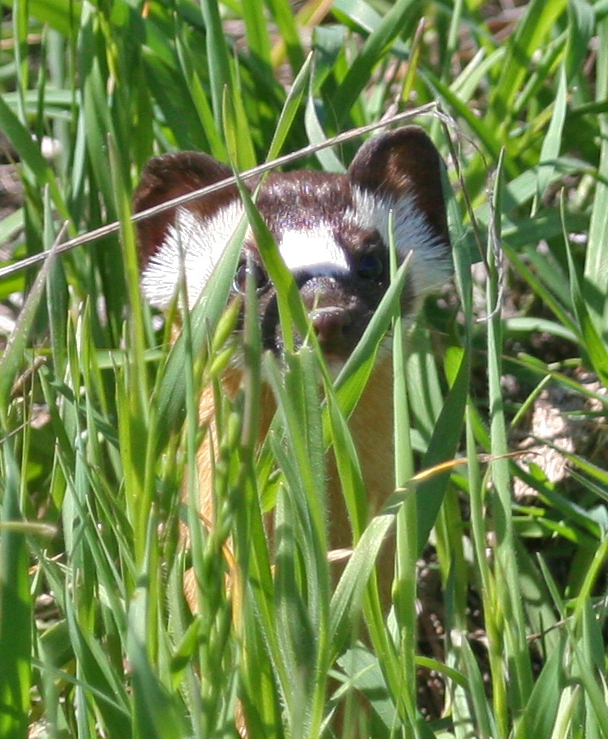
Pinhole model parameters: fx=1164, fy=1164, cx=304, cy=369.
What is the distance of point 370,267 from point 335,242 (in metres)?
A: 0.13

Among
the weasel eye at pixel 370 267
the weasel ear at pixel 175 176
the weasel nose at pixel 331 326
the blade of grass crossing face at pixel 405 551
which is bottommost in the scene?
the blade of grass crossing face at pixel 405 551

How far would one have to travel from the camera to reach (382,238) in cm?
315

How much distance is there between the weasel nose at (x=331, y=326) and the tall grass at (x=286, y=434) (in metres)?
0.24

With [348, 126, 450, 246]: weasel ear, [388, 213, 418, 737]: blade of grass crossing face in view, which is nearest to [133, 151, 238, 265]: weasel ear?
[348, 126, 450, 246]: weasel ear

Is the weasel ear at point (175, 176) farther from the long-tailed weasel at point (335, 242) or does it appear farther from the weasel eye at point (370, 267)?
the weasel eye at point (370, 267)

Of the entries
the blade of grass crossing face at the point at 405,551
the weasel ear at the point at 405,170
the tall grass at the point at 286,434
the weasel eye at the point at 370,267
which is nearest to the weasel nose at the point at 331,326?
the tall grass at the point at 286,434

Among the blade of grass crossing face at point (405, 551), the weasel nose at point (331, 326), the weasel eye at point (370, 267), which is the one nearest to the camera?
the blade of grass crossing face at point (405, 551)

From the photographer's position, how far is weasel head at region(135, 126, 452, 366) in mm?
2838

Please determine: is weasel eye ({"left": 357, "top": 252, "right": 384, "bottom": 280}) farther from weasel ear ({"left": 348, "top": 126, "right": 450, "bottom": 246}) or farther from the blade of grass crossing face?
the blade of grass crossing face

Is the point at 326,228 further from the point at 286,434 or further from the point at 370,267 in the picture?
the point at 286,434

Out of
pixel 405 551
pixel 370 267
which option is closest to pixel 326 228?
pixel 370 267

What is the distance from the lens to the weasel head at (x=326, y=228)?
284cm

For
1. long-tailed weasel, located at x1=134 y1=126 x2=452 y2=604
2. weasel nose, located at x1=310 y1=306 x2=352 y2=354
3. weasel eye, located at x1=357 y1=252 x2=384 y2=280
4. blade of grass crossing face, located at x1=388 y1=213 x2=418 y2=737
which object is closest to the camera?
blade of grass crossing face, located at x1=388 y1=213 x2=418 y2=737

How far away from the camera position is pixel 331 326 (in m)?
2.57
